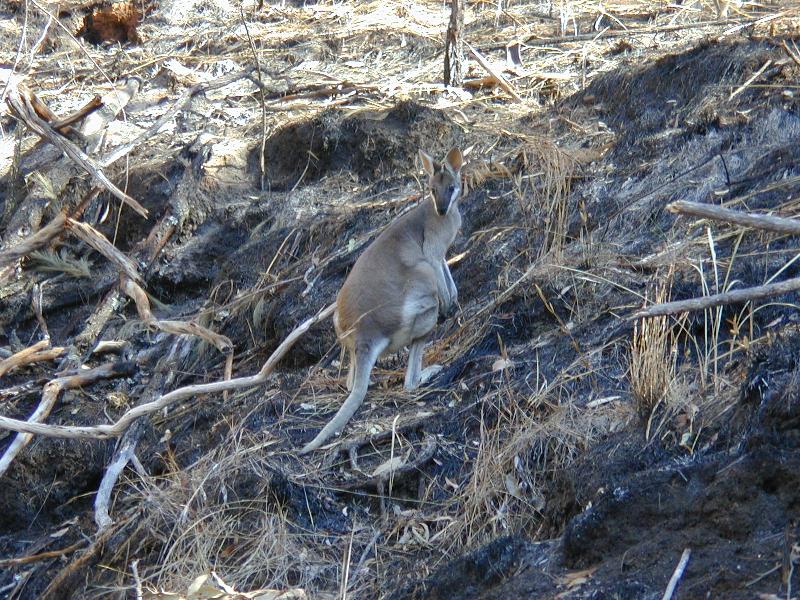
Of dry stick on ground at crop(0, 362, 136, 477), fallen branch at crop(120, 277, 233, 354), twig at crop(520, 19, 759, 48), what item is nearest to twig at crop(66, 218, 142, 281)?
fallen branch at crop(120, 277, 233, 354)

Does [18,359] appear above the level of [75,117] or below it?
below

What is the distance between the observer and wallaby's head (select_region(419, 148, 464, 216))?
7.26m

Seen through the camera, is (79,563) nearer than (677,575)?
No

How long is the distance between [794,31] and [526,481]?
520 centimetres

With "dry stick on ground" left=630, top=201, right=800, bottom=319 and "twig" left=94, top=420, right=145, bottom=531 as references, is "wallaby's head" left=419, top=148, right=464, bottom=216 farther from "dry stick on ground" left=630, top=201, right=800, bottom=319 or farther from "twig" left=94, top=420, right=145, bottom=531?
"dry stick on ground" left=630, top=201, right=800, bottom=319

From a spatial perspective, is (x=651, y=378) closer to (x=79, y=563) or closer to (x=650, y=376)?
(x=650, y=376)

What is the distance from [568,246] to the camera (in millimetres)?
7406

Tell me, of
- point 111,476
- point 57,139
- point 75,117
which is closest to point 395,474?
point 111,476

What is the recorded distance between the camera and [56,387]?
321 inches

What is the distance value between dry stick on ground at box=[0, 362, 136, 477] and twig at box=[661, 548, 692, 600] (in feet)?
16.5

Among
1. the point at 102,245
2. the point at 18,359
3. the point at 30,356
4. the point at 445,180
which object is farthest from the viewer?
the point at 102,245

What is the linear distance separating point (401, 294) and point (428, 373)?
0.53m

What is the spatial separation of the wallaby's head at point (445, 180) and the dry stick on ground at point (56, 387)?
118 inches

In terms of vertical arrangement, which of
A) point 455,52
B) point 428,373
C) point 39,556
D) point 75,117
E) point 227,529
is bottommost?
point 39,556
